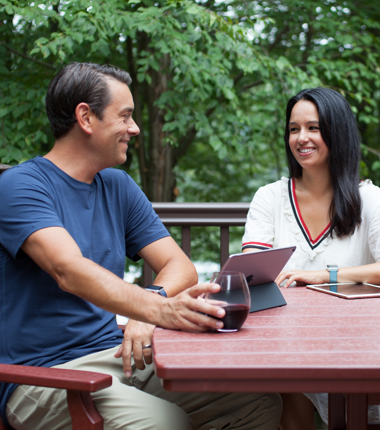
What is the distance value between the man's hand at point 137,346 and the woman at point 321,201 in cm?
89

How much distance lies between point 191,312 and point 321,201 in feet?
4.11

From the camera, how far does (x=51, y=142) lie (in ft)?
13.8

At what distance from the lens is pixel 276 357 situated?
92 centimetres

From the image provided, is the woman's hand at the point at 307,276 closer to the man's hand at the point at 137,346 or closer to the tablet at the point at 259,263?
the tablet at the point at 259,263

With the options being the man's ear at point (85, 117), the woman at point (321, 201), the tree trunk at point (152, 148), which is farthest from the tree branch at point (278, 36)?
the man's ear at point (85, 117)

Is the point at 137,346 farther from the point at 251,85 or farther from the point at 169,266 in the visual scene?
the point at 251,85

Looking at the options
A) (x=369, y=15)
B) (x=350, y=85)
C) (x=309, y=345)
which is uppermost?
(x=369, y=15)

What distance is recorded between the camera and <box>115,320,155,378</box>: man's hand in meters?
1.33

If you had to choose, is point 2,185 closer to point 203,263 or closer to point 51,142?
point 51,142

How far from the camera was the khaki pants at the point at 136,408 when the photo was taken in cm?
125

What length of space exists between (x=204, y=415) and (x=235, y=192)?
449cm

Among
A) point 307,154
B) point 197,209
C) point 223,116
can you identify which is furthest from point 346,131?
point 223,116

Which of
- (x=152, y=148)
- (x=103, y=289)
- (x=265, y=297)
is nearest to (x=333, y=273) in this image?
(x=265, y=297)

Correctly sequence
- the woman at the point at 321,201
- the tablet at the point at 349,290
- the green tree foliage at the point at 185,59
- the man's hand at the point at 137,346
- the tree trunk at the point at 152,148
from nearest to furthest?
1. the man's hand at the point at 137,346
2. the tablet at the point at 349,290
3. the woman at the point at 321,201
4. the green tree foliage at the point at 185,59
5. the tree trunk at the point at 152,148
